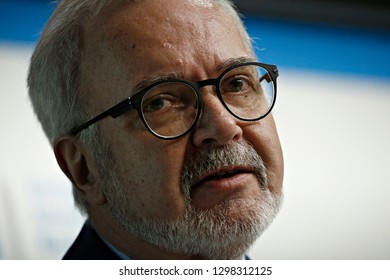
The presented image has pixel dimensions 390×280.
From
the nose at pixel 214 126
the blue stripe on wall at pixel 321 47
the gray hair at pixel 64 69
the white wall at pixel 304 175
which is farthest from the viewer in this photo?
the blue stripe on wall at pixel 321 47

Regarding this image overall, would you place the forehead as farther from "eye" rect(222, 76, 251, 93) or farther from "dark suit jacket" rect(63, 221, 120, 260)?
"dark suit jacket" rect(63, 221, 120, 260)

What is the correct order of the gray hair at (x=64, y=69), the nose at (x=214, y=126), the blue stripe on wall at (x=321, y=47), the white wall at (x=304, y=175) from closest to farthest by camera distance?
the nose at (x=214, y=126) → the gray hair at (x=64, y=69) → the white wall at (x=304, y=175) → the blue stripe on wall at (x=321, y=47)

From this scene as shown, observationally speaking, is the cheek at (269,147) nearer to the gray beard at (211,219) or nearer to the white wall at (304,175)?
the gray beard at (211,219)

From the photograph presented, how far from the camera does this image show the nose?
0.88 meters

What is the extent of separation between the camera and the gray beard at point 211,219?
892 millimetres

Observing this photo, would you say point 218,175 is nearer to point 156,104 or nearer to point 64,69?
point 156,104

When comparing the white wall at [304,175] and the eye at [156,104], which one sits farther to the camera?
the white wall at [304,175]

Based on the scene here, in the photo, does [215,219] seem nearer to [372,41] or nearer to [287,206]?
[287,206]

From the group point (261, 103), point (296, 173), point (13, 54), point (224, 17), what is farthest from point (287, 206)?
point (13, 54)

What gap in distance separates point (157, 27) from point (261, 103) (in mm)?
222

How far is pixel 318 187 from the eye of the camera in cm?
128

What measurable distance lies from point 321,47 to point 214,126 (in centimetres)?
60

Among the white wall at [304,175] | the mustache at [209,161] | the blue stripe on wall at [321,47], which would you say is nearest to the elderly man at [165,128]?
the mustache at [209,161]

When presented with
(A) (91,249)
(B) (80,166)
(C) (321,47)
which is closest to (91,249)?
(A) (91,249)
